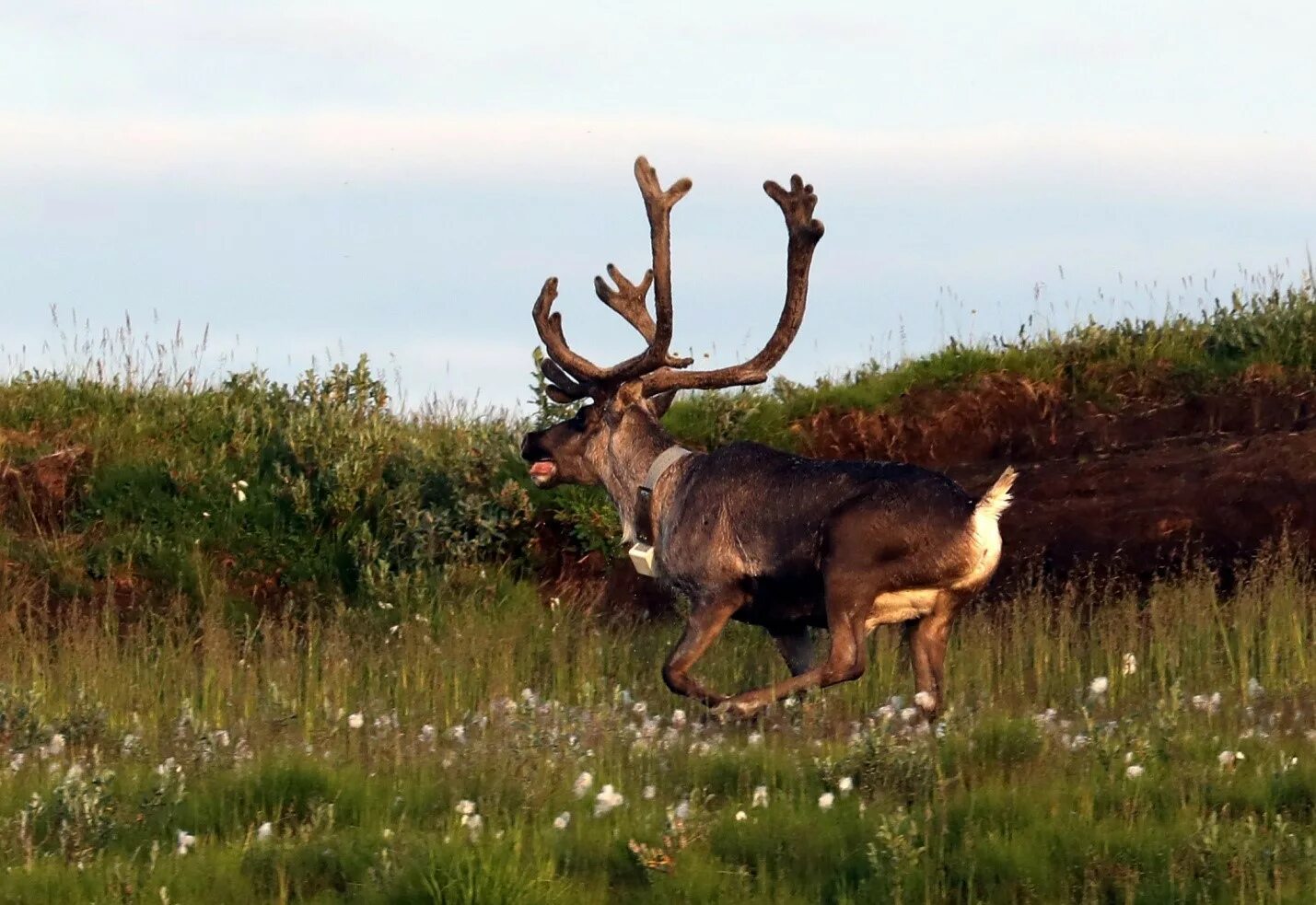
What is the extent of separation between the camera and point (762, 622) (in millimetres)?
9891

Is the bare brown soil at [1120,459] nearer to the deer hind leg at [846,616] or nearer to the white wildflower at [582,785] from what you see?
the deer hind leg at [846,616]

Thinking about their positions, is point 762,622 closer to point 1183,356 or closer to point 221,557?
point 221,557

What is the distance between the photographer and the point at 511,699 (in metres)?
9.94

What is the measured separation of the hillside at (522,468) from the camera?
39.8 ft

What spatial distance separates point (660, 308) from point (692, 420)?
3731mm

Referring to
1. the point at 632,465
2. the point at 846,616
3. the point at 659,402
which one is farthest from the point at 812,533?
the point at 659,402

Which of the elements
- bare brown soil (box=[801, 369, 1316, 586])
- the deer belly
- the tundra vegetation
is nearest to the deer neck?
the tundra vegetation

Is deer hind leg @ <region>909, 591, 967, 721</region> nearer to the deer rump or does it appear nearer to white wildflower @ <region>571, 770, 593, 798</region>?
the deer rump

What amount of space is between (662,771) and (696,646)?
1.94 m

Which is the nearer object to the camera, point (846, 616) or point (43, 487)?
point (846, 616)

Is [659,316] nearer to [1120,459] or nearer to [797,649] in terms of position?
[797,649]

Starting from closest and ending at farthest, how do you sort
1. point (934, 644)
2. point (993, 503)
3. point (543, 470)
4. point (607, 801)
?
point (607, 801) < point (993, 503) < point (934, 644) < point (543, 470)

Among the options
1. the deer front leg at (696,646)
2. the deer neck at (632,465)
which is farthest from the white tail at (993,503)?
the deer neck at (632,465)

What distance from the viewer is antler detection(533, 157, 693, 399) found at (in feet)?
34.4
